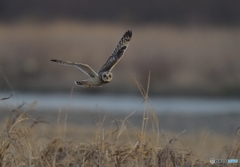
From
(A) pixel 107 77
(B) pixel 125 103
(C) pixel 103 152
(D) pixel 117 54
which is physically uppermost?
(B) pixel 125 103

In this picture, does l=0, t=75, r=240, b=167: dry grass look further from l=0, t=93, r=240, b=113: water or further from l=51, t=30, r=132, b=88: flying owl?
l=0, t=93, r=240, b=113: water

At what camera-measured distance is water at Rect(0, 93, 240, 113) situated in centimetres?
890

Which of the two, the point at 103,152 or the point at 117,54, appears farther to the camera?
the point at 103,152

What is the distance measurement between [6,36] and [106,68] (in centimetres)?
733

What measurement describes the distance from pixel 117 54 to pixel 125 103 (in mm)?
6485

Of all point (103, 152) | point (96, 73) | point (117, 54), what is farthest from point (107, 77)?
point (103, 152)

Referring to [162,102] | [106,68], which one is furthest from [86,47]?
[106,68]

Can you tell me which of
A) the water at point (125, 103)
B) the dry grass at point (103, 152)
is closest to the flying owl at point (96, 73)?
the dry grass at point (103, 152)

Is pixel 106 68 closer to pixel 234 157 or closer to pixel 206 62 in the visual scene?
pixel 234 157

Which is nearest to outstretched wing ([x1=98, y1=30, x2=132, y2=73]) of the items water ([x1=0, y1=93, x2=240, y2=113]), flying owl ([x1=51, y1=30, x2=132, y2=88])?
flying owl ([x1=51, y1=30, x2=132, y2=88])

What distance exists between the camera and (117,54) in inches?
119

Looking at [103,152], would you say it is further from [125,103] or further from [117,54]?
[125,103]

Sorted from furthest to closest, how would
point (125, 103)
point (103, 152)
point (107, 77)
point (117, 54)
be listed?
1. point (125, 103)
2. point (103, 152)
3. point (117, 54)
4. point (107, 77)

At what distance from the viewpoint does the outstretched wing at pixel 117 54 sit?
2.87 meters
